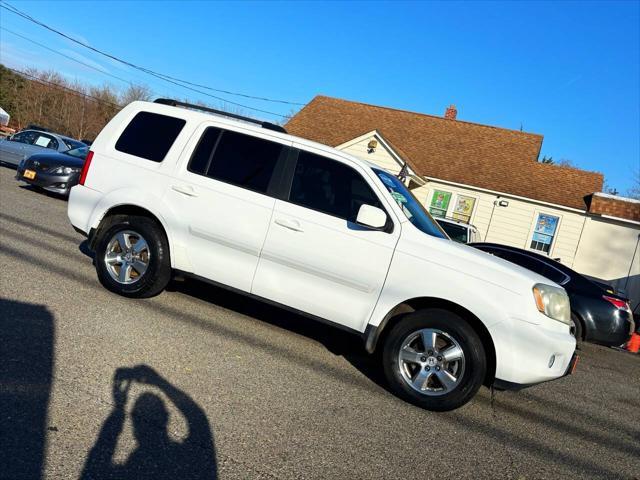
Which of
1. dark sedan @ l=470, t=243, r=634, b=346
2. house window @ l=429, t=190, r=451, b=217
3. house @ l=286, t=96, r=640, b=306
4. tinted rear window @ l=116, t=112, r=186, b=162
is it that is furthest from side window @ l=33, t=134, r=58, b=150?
dark sedan @ l=470, t=243, r=634, b=346

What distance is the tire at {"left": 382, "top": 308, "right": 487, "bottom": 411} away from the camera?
407 cm

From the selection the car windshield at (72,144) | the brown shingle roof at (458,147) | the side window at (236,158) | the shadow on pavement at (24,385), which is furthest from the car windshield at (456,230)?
the car windshield at (72,144)

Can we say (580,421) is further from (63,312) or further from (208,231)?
(63,312)

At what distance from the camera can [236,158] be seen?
507 cm

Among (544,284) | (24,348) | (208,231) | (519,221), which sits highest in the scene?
(519,221)

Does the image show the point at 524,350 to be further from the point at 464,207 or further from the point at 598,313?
the point at 464,207

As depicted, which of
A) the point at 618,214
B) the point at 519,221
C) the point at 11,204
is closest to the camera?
the point at 11,204

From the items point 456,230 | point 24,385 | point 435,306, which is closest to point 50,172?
point 456,230

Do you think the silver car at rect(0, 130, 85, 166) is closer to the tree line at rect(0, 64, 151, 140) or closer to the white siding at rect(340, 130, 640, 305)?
the white siding at rect(340, 130, 640, 305)

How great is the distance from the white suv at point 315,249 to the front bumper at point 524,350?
0.01 m

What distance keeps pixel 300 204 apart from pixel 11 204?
8095 mm

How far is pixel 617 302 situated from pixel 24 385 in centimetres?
902

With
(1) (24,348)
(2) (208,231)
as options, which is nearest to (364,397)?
(2) (208,231)

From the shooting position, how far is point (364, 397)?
4.21 meters
